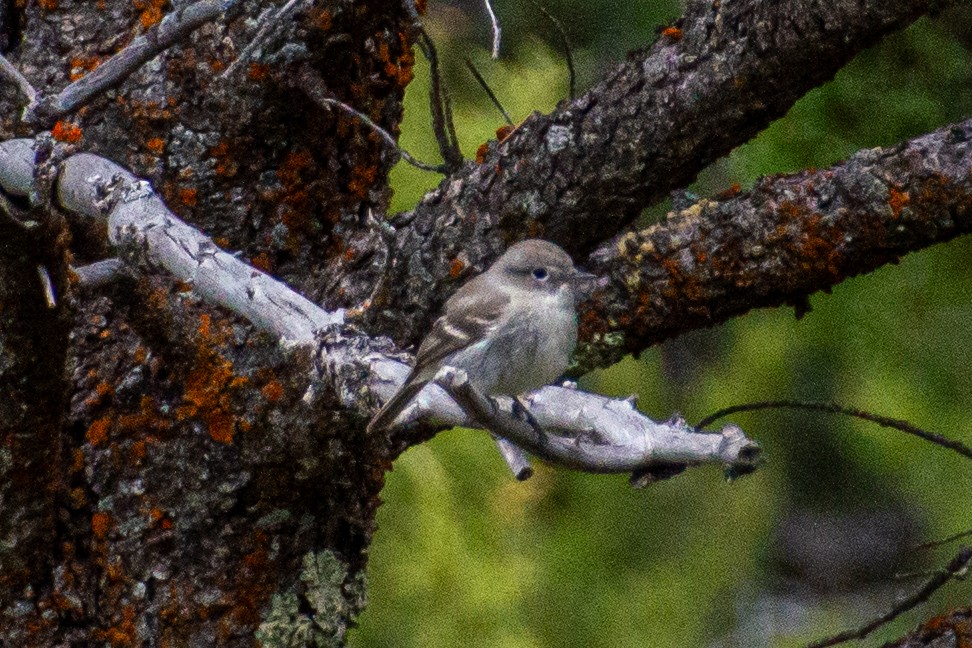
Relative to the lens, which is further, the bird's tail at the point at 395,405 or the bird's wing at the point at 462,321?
the bird's wing at the point at 462,321

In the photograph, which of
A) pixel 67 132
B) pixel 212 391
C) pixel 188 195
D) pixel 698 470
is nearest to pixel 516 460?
pixel 212 391

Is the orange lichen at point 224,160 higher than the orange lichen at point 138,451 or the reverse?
higher

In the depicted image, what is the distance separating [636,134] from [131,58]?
3.31ft

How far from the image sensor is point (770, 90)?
9.00 ft

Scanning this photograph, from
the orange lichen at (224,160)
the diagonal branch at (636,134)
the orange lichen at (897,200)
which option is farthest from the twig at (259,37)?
the orange lichen at (897,200)

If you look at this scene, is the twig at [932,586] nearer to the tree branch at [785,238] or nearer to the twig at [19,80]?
the tree branch at [785,238]

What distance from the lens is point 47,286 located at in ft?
9.11

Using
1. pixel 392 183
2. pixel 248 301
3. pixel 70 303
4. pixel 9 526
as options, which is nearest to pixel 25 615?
pixel 9 526

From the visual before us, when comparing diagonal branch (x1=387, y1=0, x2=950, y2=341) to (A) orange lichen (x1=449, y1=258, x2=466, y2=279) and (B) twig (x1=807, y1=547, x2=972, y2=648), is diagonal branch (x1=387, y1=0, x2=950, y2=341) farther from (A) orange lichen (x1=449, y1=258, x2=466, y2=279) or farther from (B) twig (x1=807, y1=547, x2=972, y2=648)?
(B) twig (x1=807, y1=547, x2=972, y2=648)

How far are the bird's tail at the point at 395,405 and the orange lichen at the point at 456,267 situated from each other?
0.38m

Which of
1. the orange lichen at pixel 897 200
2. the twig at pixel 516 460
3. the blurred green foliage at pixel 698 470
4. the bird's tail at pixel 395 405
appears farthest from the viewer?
the blurred green foliage at pixel 698 470

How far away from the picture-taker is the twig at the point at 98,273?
2.85 metres

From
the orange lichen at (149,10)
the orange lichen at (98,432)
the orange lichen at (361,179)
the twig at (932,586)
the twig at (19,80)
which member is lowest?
the twig at (932,586)

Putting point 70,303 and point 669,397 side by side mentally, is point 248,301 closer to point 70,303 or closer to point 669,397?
point 70,303
